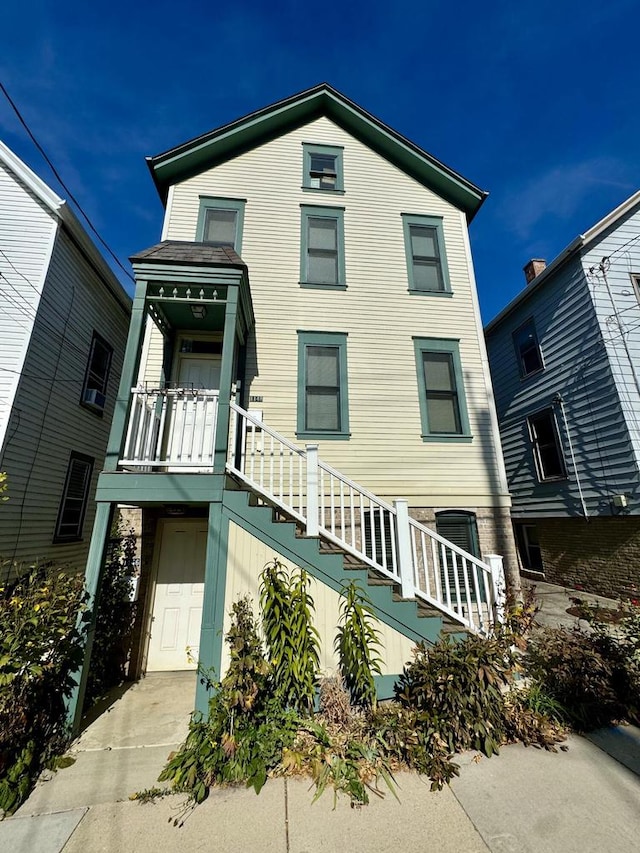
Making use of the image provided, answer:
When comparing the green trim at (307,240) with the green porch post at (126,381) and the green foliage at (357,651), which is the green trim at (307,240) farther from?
the green foliage at (357,651)

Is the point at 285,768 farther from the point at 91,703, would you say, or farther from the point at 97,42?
the point at 97,42

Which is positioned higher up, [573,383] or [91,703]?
[573,383]

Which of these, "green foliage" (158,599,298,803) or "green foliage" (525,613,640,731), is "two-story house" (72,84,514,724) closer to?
"green foliage" (158,599,298,803)

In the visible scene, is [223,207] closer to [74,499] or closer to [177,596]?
[74,499]

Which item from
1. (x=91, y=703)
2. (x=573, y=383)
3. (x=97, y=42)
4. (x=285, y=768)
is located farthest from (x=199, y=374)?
(x=573, y=383)

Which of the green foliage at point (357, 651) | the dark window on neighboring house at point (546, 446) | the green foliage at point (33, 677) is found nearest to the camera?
the green foliage at point (33, 677)

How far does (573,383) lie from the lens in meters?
9.77

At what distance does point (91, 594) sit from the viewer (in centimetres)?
405

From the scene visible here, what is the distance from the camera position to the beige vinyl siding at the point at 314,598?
13.4ft

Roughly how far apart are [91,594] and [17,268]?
23.5ft

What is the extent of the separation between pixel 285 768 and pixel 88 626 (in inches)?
99.3

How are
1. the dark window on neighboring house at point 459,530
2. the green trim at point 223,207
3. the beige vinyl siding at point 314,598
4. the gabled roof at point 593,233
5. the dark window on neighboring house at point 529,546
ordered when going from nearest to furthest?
the beige vinyl siding at point 314,598, the dark window on neighboring house at point 459,530, the green trim at point 223,207, the gabled roof at point 593,233, the dark window on neighboring house at point 529,546

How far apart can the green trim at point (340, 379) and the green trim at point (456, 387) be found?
1.49 meters

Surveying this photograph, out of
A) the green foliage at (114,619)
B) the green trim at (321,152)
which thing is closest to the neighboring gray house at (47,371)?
the green foliage at (114,619)
